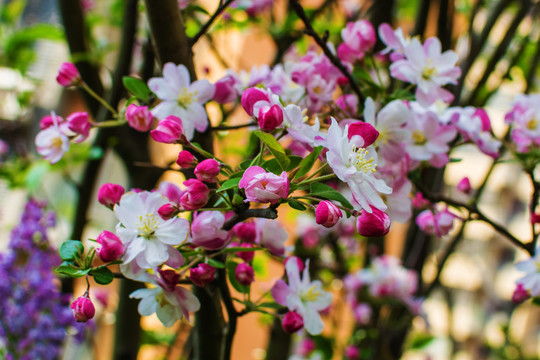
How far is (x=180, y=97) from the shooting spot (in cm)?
49

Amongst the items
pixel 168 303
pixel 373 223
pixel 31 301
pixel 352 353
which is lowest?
pixel 352 353

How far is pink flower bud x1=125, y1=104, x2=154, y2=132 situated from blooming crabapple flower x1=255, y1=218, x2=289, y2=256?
15cm

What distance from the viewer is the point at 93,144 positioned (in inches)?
37.1

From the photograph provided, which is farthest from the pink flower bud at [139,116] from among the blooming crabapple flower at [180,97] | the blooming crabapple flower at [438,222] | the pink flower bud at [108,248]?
the blooming crabapple flower at [438,222]

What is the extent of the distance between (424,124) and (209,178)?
10.1 inches

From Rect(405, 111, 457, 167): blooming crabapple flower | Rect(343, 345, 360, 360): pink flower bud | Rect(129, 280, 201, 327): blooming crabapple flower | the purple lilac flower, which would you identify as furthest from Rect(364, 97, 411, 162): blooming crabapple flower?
Rect(343, 345, 360, 360): pink flower bud

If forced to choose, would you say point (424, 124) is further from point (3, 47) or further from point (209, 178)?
point (3, 47)

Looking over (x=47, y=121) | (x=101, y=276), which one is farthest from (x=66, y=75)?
(x=101, y=276)

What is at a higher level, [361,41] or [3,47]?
[361,41]

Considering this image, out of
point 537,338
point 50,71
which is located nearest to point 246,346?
point 50,71

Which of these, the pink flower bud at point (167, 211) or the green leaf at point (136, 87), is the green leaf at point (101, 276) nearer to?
the pink flower bud at point (167, 211)

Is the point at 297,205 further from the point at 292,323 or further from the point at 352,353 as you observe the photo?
the point at 352,353

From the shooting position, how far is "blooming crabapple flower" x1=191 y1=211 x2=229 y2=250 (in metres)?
0.42

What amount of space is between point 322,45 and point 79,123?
0.26m
